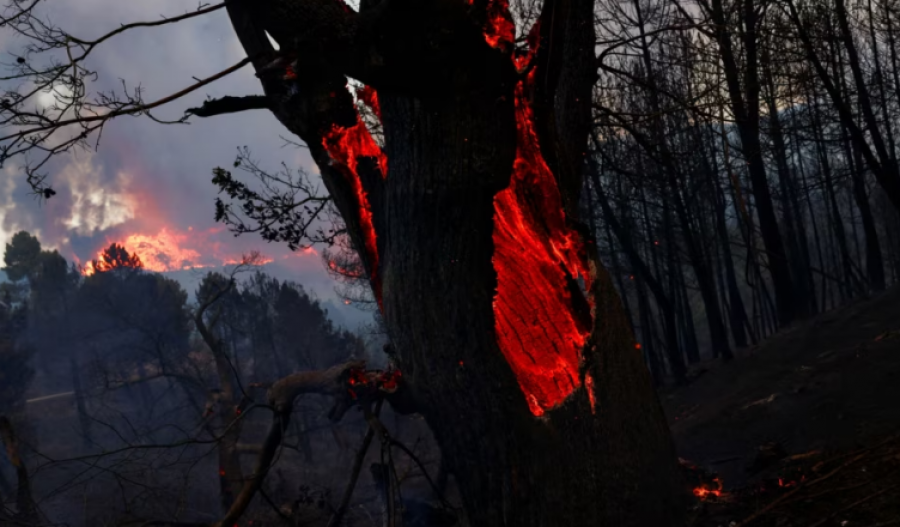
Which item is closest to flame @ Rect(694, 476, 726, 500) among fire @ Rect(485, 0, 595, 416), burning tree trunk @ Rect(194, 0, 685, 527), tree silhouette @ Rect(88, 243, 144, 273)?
burning tree trunk @ Rect(194, 0, 685, 527)

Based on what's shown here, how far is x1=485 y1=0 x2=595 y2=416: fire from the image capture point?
3803 mm

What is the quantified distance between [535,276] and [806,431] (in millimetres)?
4422

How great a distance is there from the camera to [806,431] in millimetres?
6180

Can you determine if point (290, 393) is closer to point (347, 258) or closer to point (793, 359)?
point (793, 359)

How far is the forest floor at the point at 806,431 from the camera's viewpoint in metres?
3.83

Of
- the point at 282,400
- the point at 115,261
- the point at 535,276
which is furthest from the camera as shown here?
the point at 115,261

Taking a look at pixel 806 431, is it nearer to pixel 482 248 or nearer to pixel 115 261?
pixel 482 248

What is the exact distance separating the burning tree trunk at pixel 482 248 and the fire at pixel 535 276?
1 centimetres

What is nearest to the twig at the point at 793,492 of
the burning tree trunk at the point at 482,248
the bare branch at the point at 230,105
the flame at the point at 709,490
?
the burning tree trunk at the point at 482,248

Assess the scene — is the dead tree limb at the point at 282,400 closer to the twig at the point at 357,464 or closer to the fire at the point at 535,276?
the twig at the point at 357,464

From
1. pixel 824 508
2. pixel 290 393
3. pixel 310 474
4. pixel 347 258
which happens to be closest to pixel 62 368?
pixel 310 474

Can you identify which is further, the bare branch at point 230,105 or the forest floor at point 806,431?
the forest floor at point 806,431

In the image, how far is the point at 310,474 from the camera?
83.6ft

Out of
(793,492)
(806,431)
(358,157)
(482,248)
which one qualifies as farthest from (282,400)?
(806,431)
